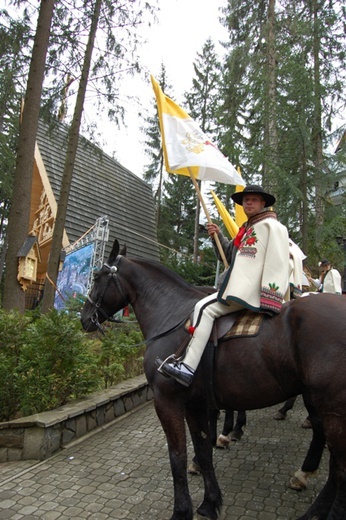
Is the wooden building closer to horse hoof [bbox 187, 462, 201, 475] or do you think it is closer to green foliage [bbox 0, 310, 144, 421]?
green foliage [bbox 0, 310, 144, 421]

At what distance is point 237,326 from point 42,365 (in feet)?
9.89

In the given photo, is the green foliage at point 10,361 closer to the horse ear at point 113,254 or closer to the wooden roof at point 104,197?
the horse ear at point 113,254

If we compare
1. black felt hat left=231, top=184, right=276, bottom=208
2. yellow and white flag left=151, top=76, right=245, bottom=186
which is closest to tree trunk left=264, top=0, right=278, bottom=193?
yellow and white flag left=151, top=76, right=245, bottom=186

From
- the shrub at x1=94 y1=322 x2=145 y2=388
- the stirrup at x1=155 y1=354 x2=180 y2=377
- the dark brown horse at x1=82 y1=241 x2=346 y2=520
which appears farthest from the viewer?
the shrub at x1=94 y1=322 x2=145 y2=388

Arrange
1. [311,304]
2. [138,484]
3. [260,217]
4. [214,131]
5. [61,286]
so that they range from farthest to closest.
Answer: [214,131]
[61,286]
[138,484]
[260,217]
[311,304]

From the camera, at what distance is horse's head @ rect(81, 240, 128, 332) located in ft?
13.5

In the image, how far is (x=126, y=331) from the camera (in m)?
9.04

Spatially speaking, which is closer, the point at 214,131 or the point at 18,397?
the point at 18,397

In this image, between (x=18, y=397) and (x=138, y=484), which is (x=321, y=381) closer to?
(x=138, y=484)

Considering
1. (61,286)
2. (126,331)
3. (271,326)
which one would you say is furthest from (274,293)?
(61,286)

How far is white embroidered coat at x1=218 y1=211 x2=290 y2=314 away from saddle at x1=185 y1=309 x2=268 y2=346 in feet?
0.37

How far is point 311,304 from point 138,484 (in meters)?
2.50

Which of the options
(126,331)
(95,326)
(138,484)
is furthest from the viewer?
(126,331)

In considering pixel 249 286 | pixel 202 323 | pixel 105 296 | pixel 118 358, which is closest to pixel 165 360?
pixel 202 323
